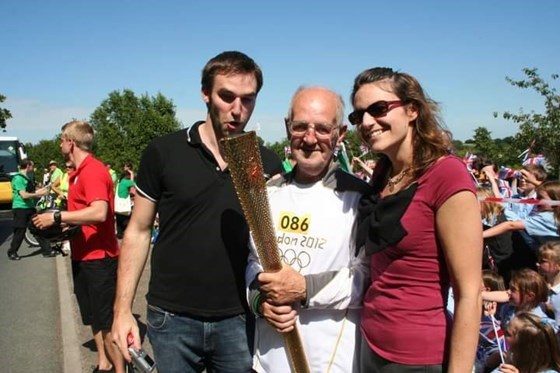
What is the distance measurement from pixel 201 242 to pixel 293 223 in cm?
52

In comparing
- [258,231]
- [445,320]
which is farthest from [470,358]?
[258,231]

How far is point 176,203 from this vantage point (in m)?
2.43

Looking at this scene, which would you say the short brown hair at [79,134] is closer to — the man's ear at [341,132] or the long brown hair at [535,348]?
the man's ear at [341,132]

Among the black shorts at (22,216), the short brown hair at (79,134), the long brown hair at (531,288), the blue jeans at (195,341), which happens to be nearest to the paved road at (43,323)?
the black shorts at (22,216)

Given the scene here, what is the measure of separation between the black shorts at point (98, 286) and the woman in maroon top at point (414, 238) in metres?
3.02

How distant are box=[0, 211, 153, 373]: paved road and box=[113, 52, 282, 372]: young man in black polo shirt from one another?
2780 mm

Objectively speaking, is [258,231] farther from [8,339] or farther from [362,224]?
[8,339]

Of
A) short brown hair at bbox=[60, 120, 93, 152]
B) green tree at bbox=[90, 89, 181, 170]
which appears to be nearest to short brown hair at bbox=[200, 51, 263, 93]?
short brown hair at bbox=[60, 120, 93, 152]

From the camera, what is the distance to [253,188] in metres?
1.91

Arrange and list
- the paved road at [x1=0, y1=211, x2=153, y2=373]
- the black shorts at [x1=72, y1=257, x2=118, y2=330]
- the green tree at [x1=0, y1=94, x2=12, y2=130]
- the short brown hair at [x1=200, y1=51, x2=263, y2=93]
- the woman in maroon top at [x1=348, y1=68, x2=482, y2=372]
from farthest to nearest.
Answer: the green tree at [x1=0, y1=94, x2=12, y2=130], the paved road at [x1=0, y1=211, x2=153, y2=373], the black shorts at [x1=72, y1=257, x2=118, y2=330], the short brown hair at [x1=200, y1=51, x2=263, y2=93], the woman in maroon top at [x1=348, y1=68, x2=482, y2=372]

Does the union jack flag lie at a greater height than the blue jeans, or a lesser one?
lesser

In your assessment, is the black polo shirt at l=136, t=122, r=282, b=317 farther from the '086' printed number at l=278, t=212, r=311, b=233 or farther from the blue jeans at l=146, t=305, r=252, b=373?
the '086' printed number at l=278, t=212, r=311, b=233

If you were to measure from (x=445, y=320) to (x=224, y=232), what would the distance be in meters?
1.09

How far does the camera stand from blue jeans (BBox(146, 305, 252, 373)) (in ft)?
7.98
